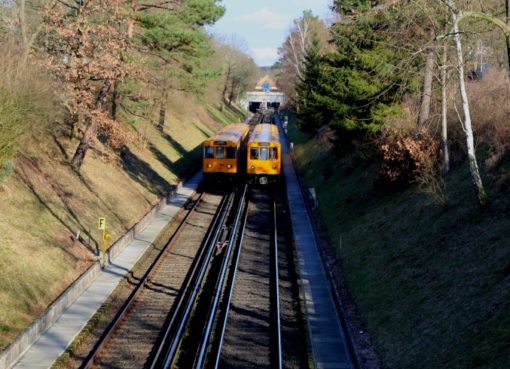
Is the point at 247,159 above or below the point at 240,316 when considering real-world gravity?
above

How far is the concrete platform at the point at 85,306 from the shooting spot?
14.6 m

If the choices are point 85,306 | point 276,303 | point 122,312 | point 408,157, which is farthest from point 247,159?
point 122,312

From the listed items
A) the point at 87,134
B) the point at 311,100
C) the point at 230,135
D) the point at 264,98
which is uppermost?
the point at 264,98

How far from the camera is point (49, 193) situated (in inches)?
980

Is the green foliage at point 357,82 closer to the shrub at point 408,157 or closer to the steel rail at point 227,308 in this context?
the shrub at point 408,157

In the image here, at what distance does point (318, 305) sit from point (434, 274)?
3671 mm

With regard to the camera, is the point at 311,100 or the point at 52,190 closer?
the point at 52,190

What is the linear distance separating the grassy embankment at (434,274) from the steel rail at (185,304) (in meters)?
4.41

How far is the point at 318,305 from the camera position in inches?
731

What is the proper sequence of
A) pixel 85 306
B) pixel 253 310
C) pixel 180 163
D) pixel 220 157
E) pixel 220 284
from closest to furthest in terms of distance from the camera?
pixel 85 306, pixel 253 310, pixel 220 284, pixel 220 157, pixel 180 163

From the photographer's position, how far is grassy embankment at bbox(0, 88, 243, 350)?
17.5 meters

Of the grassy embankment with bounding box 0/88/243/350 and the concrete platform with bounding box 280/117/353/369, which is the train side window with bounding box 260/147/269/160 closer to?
the grassy embankment with bounding box 0/88/243/350

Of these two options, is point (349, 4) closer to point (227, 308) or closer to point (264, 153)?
point (264, 153)

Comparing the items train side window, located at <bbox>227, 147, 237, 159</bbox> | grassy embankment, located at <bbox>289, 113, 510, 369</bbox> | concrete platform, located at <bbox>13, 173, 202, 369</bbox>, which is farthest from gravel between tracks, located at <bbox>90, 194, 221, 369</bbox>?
train side window, located at <bbox>227, 147, 237, 159</bbox>
